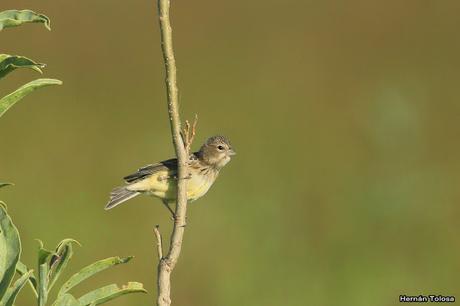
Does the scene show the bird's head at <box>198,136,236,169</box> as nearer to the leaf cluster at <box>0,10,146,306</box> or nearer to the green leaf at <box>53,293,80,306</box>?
the leaf cluster at <box>0,10,146,306</box>

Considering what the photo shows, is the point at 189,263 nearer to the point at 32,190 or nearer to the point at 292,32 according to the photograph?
the point at 32,190

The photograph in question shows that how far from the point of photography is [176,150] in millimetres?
2984

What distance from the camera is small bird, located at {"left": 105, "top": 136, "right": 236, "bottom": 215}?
573 cm

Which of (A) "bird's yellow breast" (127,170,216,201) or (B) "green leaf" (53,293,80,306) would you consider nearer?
(B) "green leaf" (53,293,80,306)

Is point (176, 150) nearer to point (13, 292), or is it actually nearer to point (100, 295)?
point (100, 295)

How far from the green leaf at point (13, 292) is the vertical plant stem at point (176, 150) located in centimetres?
41

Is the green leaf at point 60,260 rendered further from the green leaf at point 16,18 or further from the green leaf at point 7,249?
the green leaf at point 16,18

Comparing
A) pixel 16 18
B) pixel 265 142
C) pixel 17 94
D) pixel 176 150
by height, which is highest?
pixel 265 142

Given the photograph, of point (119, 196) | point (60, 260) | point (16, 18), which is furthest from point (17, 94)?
point (119, 196)

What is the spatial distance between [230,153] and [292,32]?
830 cm

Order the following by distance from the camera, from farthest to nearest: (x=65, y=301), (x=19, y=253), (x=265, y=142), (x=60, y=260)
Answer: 1. (x=265, y=142)
2. (x=60, y=260)
3. (x=65, y=301)
4. (x=19, y=253)

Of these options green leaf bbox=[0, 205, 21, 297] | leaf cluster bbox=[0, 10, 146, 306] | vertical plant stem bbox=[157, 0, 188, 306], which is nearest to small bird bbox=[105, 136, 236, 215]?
vertical plant stem bbox=[157, 0, 188, 306]

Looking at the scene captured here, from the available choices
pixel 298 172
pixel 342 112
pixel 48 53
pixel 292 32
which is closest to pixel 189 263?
pixel 298 172

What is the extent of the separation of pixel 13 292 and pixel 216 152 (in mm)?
3783
